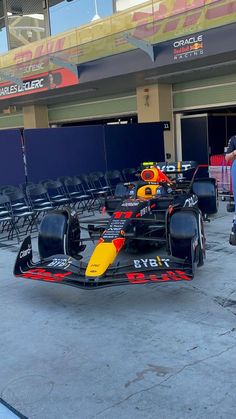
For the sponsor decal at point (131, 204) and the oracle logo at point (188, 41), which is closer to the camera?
the sponsor decal at point (131, 204)

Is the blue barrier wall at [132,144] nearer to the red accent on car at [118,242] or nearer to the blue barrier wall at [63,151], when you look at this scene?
the blue barrier wall at [63,151]

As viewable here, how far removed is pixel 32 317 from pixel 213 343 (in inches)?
70.1

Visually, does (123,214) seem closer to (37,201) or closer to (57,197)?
(37,201)

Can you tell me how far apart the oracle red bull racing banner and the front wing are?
29.7 feet

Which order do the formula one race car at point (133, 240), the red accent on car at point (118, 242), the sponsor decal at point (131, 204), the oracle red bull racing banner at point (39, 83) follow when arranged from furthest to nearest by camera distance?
the oracle red bull racing banner at point (39, 83) → the sponsor decal at point (131, 204) → the red accent on car at point (118, 242) → the formula one race car at point (133, 240)

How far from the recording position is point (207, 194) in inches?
305

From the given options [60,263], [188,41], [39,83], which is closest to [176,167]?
[188,41]

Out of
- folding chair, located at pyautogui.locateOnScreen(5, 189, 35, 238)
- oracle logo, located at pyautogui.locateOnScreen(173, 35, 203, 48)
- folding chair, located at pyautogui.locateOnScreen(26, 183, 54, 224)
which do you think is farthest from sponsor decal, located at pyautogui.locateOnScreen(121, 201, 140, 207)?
oracle logo, located at pyautogui.locateOnScreen(173, 35, 203, 48)

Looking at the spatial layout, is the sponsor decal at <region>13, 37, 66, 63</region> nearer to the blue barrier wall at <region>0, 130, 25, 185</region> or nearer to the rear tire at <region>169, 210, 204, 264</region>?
the blue barrier wall at <region>0, 130, 25, 185</region>

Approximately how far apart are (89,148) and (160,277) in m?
8.39

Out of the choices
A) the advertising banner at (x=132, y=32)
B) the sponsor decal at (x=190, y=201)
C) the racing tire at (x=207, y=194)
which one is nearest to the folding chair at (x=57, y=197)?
the racing tire at (x=207, y=194)

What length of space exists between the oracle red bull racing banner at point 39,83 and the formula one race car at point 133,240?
268 inches

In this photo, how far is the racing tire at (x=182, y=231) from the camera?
5.13 metres

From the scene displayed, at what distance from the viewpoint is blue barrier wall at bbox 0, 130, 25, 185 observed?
33.3 feet
